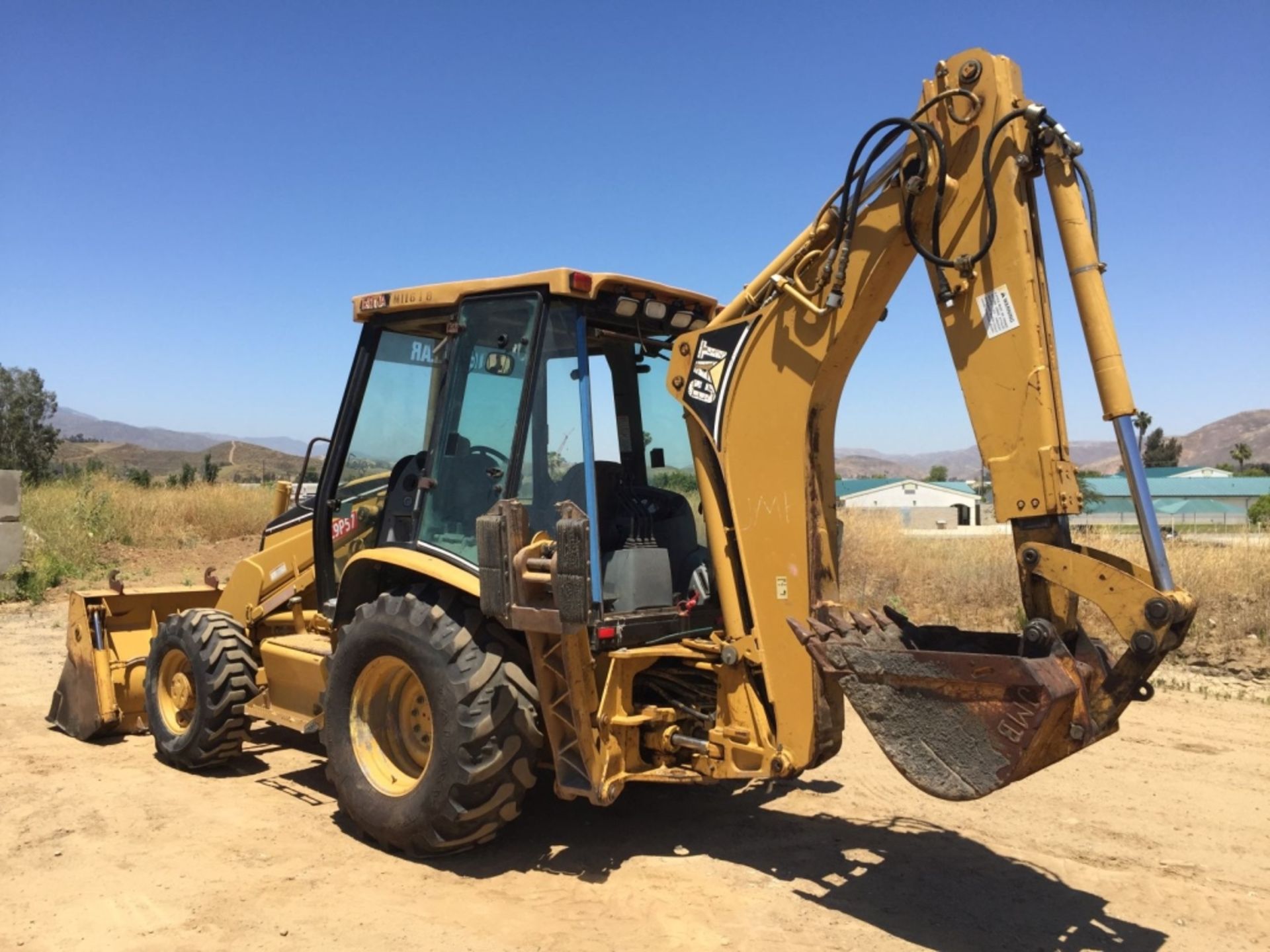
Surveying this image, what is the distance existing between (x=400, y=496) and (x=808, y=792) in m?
2.90

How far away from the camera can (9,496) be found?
14453 mm

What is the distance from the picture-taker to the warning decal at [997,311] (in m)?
3.64

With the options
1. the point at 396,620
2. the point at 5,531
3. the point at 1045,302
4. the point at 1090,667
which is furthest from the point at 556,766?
the point at 5,531

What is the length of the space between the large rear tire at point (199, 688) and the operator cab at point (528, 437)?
852 millimetres

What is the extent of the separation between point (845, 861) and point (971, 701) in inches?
61.7

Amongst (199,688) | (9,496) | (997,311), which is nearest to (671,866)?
(997,311)

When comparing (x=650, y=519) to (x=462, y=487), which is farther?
(x=650, y=519)

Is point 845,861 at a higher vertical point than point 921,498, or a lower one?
lower

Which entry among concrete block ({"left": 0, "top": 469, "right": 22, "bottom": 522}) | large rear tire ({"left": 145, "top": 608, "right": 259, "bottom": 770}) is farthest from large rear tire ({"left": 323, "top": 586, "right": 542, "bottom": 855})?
concrete block ({"left": 0, "top": 469, "right": 22, "bottom": 522})

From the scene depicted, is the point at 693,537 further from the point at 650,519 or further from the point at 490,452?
the point at 490,452

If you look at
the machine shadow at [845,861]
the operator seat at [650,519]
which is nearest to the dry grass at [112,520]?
the machine shadow at [845,861]

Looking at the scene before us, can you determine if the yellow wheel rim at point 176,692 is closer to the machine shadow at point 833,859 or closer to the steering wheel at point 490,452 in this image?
the machine shadow at point 833,859

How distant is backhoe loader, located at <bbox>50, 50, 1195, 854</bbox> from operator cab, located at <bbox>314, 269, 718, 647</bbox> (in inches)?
0.6

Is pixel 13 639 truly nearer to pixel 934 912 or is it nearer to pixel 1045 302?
pixel 934 912
